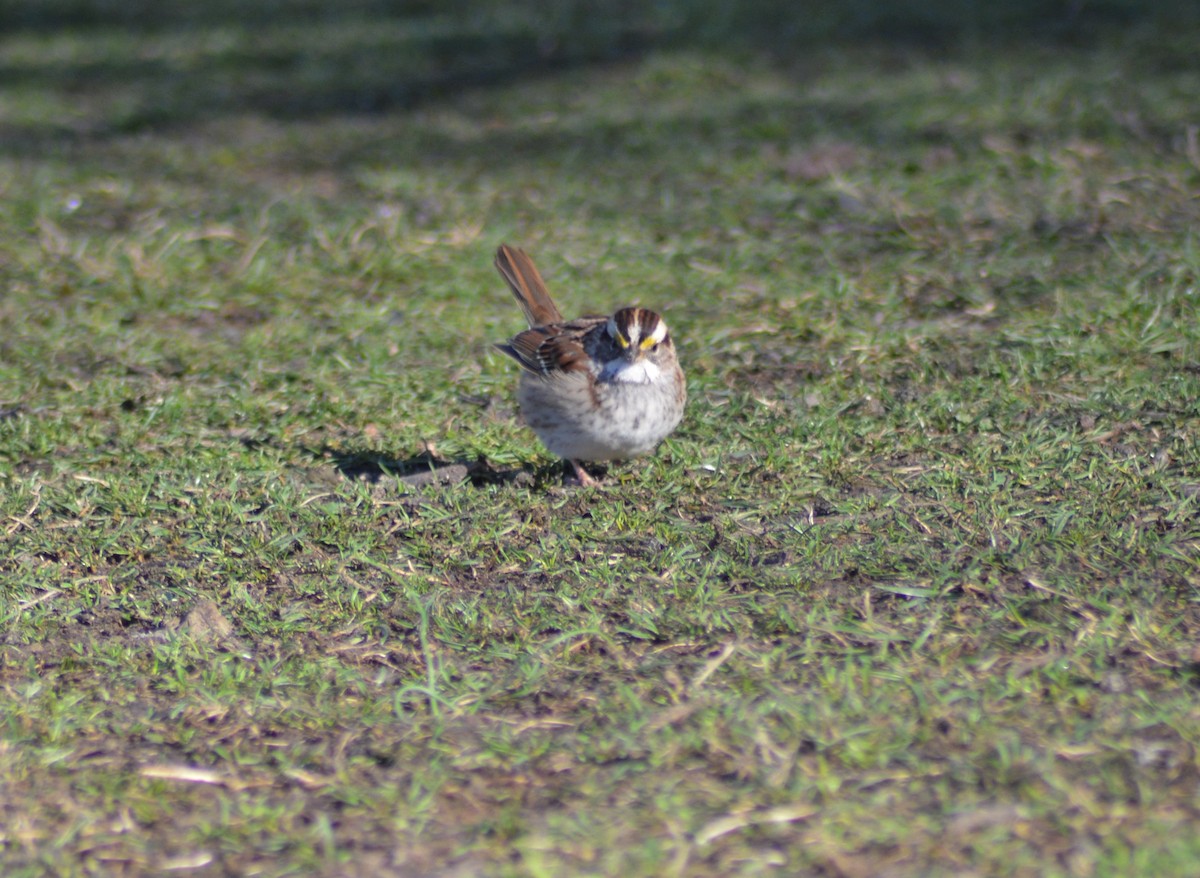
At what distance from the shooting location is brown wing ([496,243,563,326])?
228 inches

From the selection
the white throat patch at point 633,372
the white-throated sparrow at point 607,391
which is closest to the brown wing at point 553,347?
the white-throated sparrow at point 607,391

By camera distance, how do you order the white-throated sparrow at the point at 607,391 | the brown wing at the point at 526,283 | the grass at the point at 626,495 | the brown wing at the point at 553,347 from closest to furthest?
the grass at the point at 626,495, the white-throated sparrow at the point at 607,391, the brown wing at the point at 553,347, the brown wing at the point at 526,283

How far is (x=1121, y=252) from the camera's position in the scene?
6586mm

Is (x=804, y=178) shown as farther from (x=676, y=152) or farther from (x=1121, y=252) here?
(x=1121, y=252)

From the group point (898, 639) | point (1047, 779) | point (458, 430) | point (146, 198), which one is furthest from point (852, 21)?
point (1047, 779)

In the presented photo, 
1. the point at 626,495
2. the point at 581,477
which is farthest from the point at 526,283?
the point at 626,495

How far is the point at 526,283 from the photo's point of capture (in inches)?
232

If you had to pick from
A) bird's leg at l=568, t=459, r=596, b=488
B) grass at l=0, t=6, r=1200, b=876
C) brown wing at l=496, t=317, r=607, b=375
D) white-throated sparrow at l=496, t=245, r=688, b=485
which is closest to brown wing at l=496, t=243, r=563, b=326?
brown wing at l=496, t=317, r=607, b=375

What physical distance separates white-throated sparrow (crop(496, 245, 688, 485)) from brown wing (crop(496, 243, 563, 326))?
0.59 metres

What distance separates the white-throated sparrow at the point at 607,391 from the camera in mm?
4879

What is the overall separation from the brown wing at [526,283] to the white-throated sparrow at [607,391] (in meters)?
0.59

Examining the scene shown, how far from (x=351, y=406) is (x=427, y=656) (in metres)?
2.06

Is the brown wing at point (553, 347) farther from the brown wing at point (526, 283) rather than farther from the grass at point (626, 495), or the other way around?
the grass at point (626, 495)

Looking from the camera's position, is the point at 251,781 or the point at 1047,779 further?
the point at 251,781
